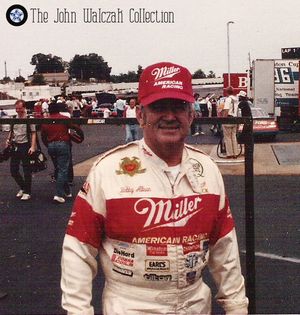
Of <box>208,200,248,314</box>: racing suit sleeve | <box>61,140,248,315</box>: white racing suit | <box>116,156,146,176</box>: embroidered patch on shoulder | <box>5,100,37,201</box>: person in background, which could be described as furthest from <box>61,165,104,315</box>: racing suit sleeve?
<box>5,100,37,201</box>: person in background

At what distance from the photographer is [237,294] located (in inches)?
97.2

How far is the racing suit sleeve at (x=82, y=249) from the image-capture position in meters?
2.25

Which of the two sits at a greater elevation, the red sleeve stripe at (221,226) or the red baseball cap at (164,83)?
the red baseball cap at (164,83)

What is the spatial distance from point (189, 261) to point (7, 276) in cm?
339

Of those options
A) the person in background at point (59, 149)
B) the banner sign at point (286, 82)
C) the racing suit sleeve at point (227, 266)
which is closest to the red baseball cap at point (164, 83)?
the racing suit sleeve at point (227, 266)

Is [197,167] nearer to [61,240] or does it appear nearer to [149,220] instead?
[149,220]

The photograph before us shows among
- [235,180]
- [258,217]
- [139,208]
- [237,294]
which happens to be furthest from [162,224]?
[235,180]

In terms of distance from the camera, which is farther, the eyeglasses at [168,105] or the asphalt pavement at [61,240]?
the asphalt pavement at [61,240]

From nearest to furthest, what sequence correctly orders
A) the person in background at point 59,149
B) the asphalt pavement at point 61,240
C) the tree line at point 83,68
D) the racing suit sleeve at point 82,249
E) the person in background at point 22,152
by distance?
1. the racing suit sleeve at point 82,249
2. the asphalt pavement at point 61,240
3. the person in background at point 22,152
4. the person in background at point 59,149
5. the tree line at point 83,68

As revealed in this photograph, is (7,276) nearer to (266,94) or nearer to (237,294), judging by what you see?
(237,294)

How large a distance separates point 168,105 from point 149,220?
49 centimetres

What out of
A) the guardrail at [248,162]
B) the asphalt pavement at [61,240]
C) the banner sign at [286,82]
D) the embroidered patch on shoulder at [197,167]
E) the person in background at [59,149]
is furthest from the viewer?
the banner sign at [286,82]

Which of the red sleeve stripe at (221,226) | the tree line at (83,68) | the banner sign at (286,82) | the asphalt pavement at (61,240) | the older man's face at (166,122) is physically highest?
the tree line at (83,68)

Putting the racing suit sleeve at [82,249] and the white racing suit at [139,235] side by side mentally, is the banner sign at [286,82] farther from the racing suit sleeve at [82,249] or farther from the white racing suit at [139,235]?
the racing suit sleeve at [82,249]
